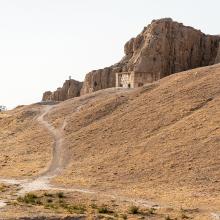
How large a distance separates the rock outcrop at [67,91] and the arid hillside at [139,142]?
31.4 metres

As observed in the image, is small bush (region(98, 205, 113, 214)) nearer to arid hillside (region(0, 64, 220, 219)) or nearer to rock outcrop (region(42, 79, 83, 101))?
arid hillside (region(0, 64, 220, 219))

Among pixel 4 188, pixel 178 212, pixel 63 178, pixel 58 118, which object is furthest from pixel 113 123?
pixel 178 212

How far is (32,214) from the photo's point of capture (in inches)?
1169

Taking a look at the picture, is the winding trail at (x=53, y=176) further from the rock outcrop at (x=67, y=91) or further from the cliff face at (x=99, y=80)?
the rock outcrop at (x=67, y=91)

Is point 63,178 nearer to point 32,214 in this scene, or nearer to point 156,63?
point 32,214

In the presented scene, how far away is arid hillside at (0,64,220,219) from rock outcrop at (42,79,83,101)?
31.4 m

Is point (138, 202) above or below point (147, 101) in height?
below

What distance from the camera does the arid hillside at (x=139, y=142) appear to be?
45125mm

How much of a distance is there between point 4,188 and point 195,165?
56.2 feet

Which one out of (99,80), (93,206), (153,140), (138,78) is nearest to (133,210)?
(93,206)

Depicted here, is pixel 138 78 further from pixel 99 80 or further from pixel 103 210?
pixel 103 210

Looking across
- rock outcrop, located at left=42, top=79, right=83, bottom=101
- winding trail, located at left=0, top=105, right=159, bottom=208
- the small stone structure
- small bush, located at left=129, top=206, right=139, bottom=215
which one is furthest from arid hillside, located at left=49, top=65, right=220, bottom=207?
rock outcrop, located at left=42, top=79, right=83, bottom=101

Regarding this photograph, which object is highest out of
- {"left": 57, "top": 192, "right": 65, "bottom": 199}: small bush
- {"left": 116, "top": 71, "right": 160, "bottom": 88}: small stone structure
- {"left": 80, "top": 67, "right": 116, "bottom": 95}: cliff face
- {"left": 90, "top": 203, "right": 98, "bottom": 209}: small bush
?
{"left": 80, "top": 67, "right": 116, "bottom": 95}: cliff face

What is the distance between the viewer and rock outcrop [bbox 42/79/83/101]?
116438 millimetres
